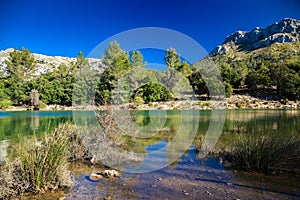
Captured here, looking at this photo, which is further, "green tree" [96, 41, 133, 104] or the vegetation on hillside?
the vegetation on hillside

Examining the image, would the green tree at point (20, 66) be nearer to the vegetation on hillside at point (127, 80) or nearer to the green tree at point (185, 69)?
the vegetation on hillside at point (127, 80)

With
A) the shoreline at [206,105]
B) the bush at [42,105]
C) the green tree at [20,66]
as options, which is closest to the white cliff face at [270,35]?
the shoreline at [206,105]

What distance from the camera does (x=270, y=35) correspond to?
162m

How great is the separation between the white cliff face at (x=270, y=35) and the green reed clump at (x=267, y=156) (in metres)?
152

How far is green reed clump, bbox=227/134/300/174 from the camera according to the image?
570 centimetres

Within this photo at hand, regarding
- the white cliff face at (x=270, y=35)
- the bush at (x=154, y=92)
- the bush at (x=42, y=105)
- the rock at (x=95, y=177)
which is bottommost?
the rock at (x=95, y=177)

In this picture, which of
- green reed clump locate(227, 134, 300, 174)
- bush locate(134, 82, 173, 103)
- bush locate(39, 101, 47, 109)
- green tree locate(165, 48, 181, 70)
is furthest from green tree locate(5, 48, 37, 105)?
green reed clump locate(227, 134, 300, 174)

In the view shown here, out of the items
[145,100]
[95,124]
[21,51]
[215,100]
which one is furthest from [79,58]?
[95,124]

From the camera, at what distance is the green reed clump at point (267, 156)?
5695 mm

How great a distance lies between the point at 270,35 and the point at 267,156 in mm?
184343

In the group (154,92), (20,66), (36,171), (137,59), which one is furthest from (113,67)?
(36,171)

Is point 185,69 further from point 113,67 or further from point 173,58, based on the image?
point 113,67

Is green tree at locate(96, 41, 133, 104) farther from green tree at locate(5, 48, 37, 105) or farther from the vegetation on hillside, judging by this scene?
green tree at locate(5, 48, 37, 105)

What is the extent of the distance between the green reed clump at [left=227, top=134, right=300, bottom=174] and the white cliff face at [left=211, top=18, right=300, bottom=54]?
152 metres
